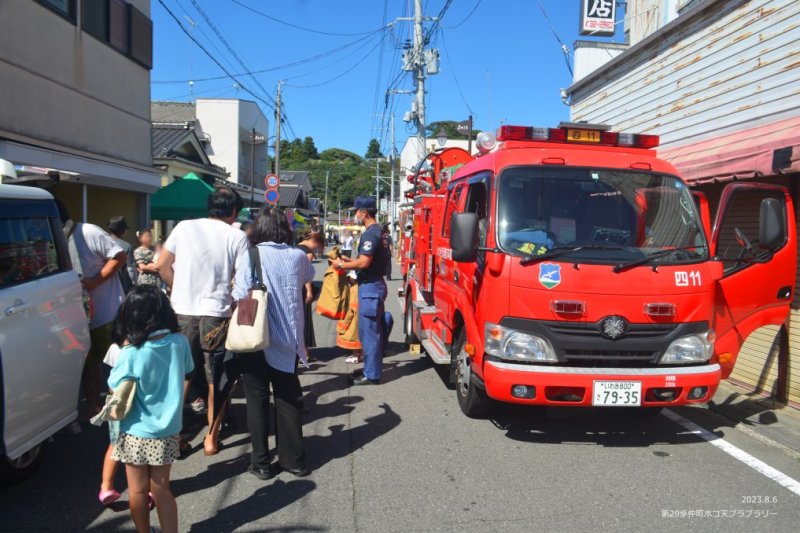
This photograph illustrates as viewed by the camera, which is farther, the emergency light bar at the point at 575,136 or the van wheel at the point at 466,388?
the emergency light bar at the point at 575,136

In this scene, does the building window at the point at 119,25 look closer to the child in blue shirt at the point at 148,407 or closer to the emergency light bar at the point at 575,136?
the emergency light bar at the point at 575,136

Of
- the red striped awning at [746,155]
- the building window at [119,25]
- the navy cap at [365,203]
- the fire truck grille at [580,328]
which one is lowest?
the fire truck grille at [580,328]

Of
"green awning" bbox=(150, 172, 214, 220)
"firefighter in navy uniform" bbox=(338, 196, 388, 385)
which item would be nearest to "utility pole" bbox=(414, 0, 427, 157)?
"green awning" bbox=(150, 172, 214, 220)

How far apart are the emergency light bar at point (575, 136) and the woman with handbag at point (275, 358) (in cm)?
238

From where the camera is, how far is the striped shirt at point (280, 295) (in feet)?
13.7

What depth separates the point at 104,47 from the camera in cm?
1158

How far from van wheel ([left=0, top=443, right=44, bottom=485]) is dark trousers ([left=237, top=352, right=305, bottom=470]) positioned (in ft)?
4.51

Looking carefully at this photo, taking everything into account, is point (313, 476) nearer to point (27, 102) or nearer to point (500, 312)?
point (500, 312)

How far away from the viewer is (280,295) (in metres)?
4.24

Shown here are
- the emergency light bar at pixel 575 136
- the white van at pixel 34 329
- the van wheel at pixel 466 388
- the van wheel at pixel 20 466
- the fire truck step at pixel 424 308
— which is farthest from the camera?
the fire truck step at pixel 424 308

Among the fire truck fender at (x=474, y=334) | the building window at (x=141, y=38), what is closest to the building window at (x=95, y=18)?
the building window at (x=141, y=38)

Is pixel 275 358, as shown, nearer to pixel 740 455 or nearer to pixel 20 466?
pixel 20 466

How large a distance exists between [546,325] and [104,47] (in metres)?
11.0

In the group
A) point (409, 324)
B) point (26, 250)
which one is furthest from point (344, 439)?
point (409, 324)
